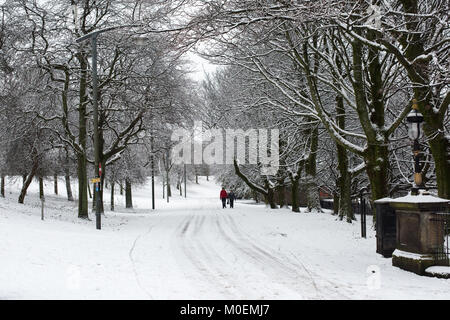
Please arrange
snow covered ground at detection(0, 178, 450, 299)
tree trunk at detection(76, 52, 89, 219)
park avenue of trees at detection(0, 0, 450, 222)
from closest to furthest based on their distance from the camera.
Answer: snow covered ground at detection(0, 178, 450, 299) → park avenue of trees at detection(0, 0, 450, 222) → tree trunk at detection(76, 52, 89, 219)

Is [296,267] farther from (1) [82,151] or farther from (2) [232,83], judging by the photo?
(2) [232,83]

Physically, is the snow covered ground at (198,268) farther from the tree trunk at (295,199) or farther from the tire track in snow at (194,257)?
the tree trunk at (295,199)

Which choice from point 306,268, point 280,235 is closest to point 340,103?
point 280,235

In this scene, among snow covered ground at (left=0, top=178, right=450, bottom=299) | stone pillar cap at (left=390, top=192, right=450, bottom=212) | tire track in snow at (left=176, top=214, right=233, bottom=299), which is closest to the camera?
snow covered ground at (left=0, top=178, right=450, bottom=299)

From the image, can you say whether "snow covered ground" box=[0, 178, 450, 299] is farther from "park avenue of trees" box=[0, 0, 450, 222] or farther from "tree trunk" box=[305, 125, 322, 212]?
"tree trunk" box=[305, 125, 322, 212]

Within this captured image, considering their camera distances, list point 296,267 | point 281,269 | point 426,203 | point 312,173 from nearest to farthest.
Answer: point 426,203, point 281,269, point 296,267, point 312,173

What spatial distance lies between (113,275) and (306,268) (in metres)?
3.83

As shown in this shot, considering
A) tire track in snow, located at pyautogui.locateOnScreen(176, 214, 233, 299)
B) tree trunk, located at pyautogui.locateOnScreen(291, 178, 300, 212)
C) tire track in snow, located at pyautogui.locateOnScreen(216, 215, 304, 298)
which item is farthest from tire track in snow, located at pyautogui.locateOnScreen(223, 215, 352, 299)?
tree trunk, located at pyautogui.locateOnScreen(291, 178, 300, 212)

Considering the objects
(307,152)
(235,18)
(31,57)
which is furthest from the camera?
(307,152)

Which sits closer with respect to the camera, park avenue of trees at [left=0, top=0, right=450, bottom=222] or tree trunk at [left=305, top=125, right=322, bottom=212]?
park avenue of trees at [left=0, top=0, right=450, bottom=222]

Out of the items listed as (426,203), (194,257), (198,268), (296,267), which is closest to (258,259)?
(296,267)

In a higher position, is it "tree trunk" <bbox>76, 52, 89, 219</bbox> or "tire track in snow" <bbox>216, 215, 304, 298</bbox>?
"tree trunk" <bbox>76, 52, 89, 219</bbox>
